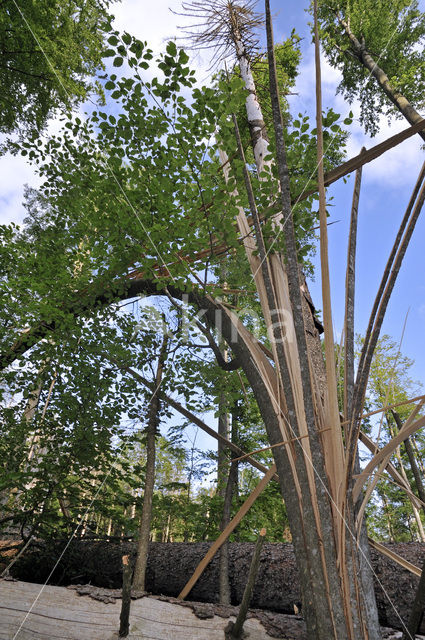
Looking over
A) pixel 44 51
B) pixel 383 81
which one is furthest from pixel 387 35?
pixel 44 51

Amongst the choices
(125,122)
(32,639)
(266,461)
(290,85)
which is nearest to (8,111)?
(125,122)

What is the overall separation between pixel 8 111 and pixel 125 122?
10.8 ft

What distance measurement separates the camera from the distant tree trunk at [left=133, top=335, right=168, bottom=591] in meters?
3.21

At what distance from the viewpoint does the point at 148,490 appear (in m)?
3.49

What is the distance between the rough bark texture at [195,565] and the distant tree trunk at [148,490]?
499 millimetres

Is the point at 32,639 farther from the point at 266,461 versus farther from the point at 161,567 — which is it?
the point at 266,461

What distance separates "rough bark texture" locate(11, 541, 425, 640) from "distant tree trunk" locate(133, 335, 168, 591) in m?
0.50

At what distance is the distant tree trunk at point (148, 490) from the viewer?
3205mm

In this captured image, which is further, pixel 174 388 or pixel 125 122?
pixel 174 388

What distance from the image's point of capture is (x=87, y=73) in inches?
211

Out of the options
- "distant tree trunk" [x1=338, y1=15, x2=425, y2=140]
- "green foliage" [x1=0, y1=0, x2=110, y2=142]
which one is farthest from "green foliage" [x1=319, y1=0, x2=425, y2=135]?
"green foliage" [x1=0, y1=0, x2=110, y2=142]

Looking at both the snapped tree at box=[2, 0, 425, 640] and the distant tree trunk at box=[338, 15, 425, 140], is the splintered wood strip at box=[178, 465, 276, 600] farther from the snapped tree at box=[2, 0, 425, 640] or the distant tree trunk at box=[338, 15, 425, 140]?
the distant tree trunk at box=[338, 15, 425, 140]

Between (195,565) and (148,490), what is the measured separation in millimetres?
899

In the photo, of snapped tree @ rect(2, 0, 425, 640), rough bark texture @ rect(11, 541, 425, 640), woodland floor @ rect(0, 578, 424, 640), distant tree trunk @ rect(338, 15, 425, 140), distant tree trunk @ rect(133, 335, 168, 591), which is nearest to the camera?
snapped tree @ rect(2, 0, 425, 640)
